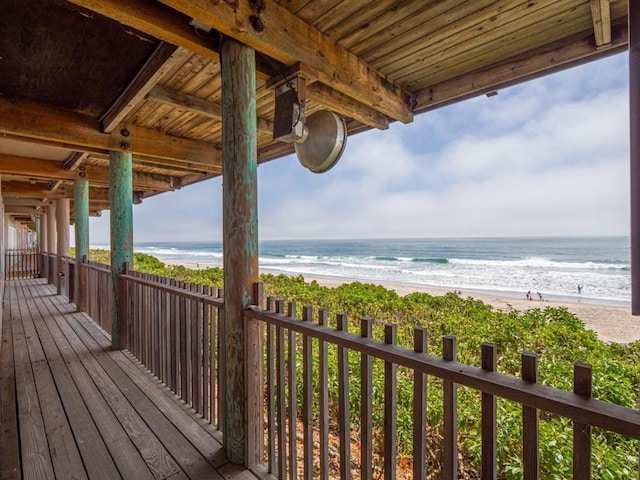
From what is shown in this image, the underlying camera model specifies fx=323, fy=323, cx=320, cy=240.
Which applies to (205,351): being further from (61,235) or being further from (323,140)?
(61,235)

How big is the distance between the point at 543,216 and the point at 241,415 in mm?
44701

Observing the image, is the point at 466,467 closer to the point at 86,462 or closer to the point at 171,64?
the point at 86,462

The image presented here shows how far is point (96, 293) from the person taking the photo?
469cm

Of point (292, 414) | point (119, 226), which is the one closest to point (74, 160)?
point (119, 226)

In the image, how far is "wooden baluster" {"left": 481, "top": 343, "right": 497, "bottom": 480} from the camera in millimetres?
1016

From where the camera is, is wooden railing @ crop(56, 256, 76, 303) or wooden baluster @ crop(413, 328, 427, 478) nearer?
wooden baluster @ crop(413, 328, 427, 478)

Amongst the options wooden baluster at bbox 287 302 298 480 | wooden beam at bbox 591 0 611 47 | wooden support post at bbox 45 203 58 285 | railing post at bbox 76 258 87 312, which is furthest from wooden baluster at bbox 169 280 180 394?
wooden support post at bbox 45 203 58 285

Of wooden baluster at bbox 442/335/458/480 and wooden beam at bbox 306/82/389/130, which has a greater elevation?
wooden beam at bbox 306/82/389/130

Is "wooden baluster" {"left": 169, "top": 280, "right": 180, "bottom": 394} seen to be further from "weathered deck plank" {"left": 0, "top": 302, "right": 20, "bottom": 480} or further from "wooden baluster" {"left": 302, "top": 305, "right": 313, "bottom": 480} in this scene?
"wooden baluster" {"left": 302, "top": 305, "right": 313, "bottom": 480}

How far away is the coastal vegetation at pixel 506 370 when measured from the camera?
181cm

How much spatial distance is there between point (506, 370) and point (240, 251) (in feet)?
9.83

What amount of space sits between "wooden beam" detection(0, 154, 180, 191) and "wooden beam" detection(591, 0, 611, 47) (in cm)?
629

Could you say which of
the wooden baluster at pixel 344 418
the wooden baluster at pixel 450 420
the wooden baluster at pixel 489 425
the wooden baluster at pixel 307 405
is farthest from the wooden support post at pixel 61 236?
the wooden baluster at pixel 489 425

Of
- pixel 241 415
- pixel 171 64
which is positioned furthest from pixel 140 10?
pixel 241 415
